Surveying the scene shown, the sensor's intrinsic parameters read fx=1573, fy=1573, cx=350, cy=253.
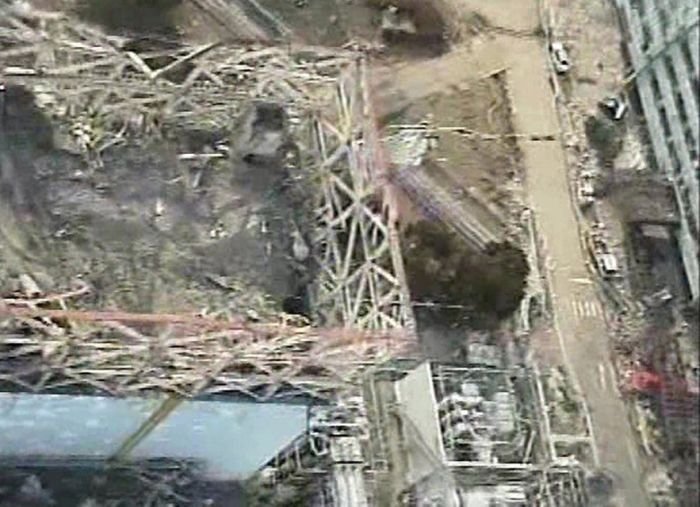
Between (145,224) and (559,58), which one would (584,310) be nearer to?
(559,58)

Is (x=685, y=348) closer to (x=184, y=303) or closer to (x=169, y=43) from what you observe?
(x=184, y=303)

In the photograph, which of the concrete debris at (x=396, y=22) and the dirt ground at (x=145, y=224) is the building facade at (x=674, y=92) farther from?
the dirt ground at (x=145, y=224)

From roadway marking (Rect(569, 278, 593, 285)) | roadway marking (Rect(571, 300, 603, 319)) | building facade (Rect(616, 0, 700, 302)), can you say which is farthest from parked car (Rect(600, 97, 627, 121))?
roadway marking (Rect(571, 300, 603, 319))

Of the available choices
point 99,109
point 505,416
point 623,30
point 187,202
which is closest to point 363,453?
point 505,416

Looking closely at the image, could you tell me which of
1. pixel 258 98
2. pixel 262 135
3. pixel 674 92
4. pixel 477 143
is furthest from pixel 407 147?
Answer: pixel 674 92

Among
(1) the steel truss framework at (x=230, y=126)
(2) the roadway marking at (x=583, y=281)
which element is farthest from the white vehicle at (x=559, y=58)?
(1) the steel truss framework at (x=230, y=126)

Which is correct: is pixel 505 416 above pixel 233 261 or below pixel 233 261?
below
